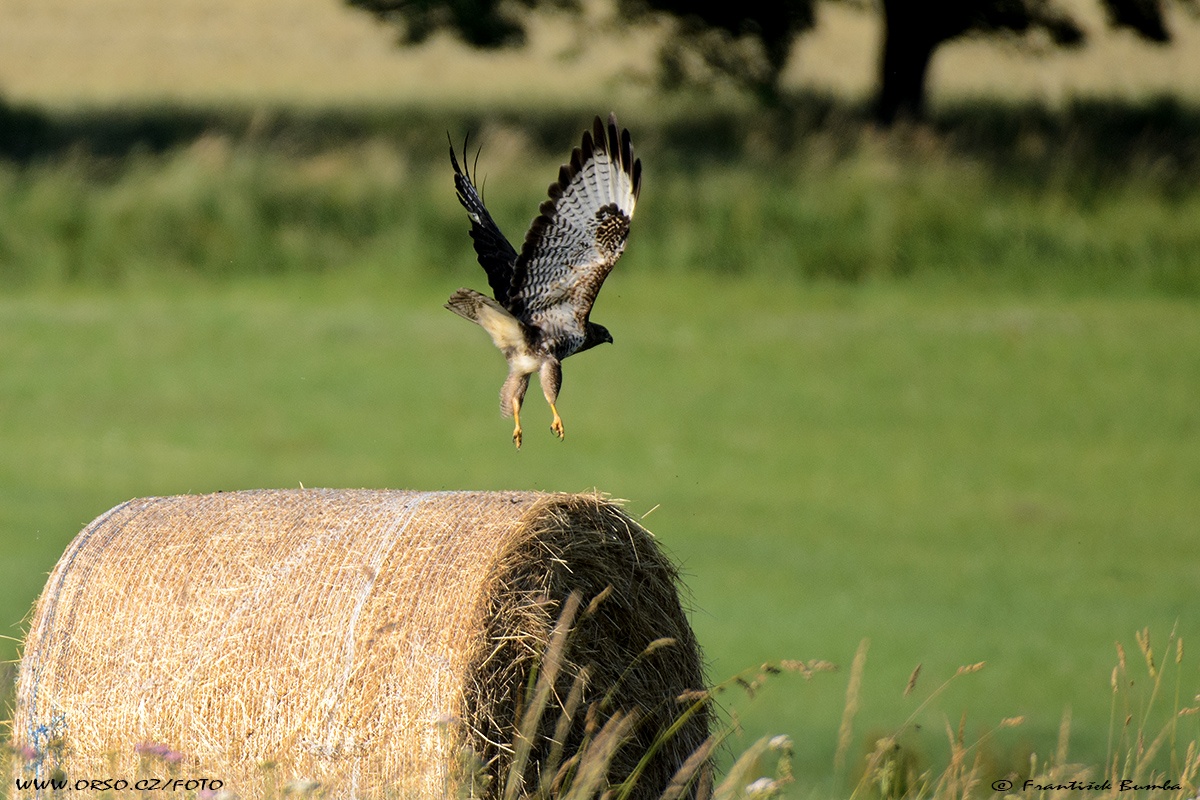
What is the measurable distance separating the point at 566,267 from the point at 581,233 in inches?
5.1

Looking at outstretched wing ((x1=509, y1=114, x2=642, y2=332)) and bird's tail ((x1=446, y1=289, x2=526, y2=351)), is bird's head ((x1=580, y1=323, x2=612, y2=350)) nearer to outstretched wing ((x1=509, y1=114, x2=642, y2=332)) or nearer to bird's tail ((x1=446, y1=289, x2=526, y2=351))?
outstretched wing ((x1=509, y1=114, x2=642, y2=332))

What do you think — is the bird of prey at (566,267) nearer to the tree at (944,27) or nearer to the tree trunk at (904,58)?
the tree at (944,27)

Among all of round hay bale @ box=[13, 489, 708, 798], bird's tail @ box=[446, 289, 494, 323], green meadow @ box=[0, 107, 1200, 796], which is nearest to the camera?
bird's tail @ box=[446, 289, 494, 323]

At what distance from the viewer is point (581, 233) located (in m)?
6.40

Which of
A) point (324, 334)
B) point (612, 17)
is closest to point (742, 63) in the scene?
point (612, 17)

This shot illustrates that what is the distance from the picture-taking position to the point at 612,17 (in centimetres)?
3125

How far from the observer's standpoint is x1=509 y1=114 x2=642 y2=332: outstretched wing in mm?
6359

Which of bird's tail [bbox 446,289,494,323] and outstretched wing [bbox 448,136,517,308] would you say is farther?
outstretched wing [bbox 448,136,517,308]

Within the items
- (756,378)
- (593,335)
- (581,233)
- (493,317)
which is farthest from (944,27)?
(493,317)

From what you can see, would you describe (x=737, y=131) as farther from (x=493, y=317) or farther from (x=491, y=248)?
(x=493, y=317)

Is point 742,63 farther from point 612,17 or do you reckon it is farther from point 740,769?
point 740,769

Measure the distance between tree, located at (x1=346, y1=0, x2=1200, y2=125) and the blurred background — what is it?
7 cm

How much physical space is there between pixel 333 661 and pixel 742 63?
83.7ft

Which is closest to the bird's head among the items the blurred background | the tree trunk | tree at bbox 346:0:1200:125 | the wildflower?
the wildflower
